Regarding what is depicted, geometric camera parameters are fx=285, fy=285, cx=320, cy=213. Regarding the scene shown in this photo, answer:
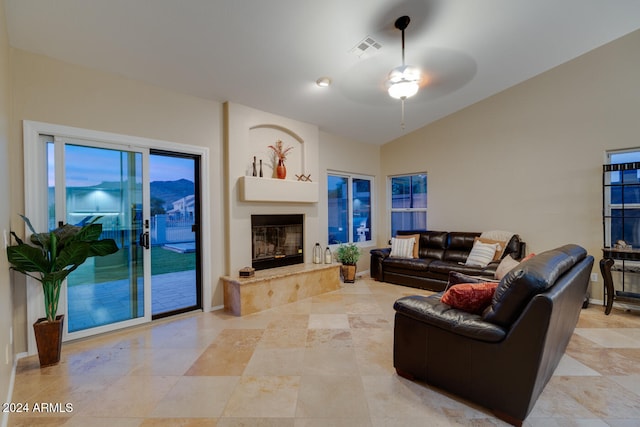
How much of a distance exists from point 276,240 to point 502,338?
3.40 metres

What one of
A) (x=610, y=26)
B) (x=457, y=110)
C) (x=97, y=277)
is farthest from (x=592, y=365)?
(x=97, y=277)

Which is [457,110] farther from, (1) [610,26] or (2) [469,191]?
(1) [610,26]

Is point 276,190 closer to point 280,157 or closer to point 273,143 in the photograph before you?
point 280,157

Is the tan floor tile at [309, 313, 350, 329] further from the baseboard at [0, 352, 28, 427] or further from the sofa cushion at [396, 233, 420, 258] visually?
the baseboard at [0, 352, 28, 427]

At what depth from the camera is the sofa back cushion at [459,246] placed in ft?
15.7

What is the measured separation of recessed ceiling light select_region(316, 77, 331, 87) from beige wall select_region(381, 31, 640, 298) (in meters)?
2.72

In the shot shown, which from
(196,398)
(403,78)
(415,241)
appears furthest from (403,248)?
(196,398)

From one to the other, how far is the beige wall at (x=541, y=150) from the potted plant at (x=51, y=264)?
17.4 ft

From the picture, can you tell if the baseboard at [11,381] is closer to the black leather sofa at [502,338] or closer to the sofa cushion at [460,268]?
the black leather sofa at [502,338]

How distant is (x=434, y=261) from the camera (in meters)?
4.78

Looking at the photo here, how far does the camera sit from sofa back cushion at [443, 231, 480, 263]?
4789 mm

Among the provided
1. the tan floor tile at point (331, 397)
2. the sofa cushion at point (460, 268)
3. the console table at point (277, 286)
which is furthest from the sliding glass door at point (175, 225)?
the sofa cushion at point (460, 268)

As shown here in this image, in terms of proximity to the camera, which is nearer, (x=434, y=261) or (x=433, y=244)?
(x=434, y=261)

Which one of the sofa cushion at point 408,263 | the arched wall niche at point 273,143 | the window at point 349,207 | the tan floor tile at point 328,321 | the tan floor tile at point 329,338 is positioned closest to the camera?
the tan floor tile at point 329,338
